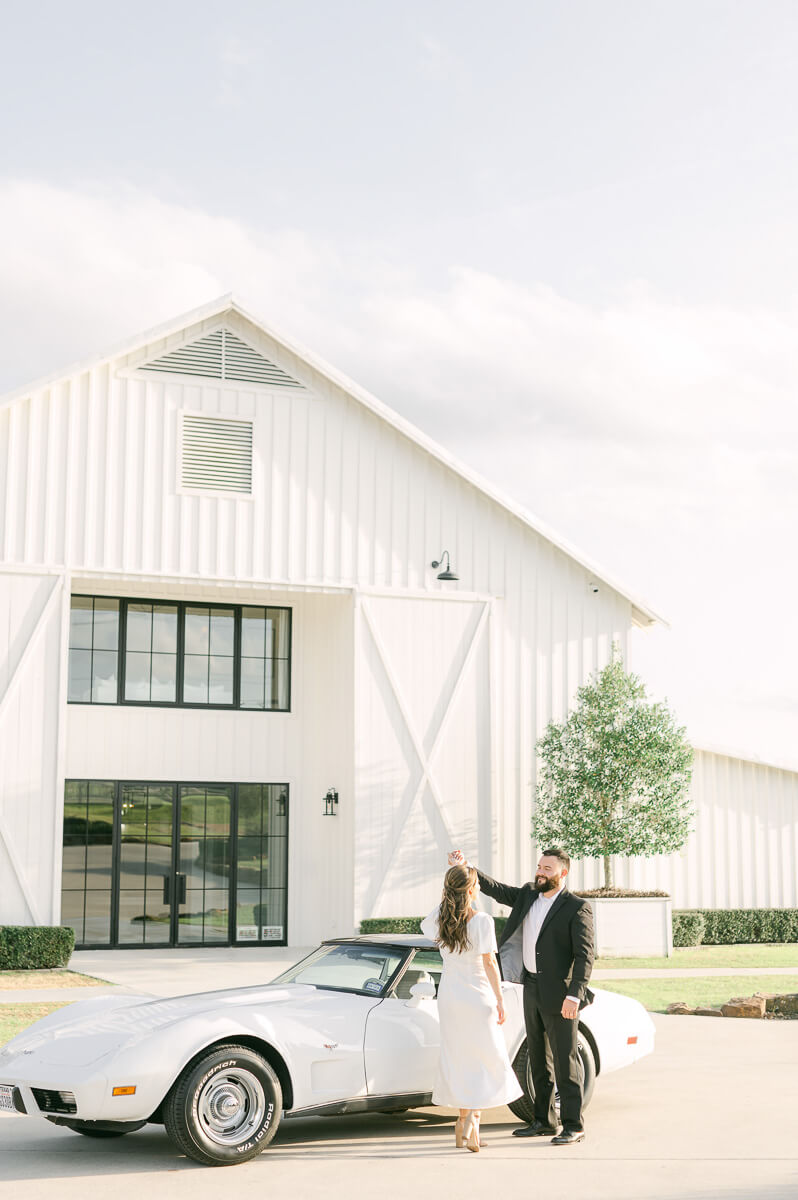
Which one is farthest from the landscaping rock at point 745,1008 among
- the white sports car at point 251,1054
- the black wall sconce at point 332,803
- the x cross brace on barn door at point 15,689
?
the x cross brace on barn door at point 15,689

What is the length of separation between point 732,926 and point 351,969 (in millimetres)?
15923

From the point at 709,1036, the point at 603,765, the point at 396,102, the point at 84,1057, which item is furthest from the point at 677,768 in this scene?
the point at 84,1057

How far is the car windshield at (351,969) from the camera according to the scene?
761 cm

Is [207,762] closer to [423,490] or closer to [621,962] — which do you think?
[423,490]

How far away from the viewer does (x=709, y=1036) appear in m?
11.7

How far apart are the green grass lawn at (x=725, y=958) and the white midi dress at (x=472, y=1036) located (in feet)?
37.0

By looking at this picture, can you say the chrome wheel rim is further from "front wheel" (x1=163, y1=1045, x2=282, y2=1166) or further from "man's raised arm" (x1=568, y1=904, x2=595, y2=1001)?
"man's raised arm" (x1=568, y1=904, x2=595, y2=1001)

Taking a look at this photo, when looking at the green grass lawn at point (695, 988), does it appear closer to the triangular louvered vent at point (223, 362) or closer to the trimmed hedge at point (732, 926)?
the trimmed hedge at point (732, 926)

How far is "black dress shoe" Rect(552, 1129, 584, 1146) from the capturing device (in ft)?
23.9

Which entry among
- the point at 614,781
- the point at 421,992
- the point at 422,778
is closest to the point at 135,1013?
the point at 421,992

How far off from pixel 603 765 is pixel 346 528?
5224 mm

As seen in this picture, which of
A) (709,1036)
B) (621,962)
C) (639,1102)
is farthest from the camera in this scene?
(621,962)

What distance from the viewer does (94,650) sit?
20141 millimetres

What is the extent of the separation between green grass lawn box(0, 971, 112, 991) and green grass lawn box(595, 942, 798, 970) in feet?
22.3
